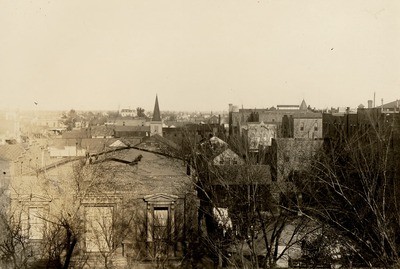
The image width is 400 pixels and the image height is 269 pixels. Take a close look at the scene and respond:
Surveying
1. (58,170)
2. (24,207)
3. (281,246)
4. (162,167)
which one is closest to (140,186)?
(162,167)

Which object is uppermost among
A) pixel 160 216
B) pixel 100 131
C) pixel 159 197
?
pixel 100 131

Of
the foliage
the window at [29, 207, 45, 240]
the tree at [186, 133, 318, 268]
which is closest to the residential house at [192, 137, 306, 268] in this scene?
the tree at [186, 133, 318, 268]

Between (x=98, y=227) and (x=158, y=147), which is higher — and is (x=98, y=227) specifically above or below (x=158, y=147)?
below

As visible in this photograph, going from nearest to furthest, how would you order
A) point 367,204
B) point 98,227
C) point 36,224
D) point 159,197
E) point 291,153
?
point 367,204
point 36,224
point 98,227
point 159,197
point 291,153

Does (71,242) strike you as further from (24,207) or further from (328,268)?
(328,268)

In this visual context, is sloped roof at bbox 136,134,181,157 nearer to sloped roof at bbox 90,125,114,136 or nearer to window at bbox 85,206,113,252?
window at bbox 85,206,113,252

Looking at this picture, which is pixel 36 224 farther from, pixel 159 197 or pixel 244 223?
pixel 244 223

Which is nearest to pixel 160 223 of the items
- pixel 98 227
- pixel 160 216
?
pixel 160 216

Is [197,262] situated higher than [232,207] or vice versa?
[232,207]

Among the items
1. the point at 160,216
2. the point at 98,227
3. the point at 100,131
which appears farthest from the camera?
the point at 100,131
